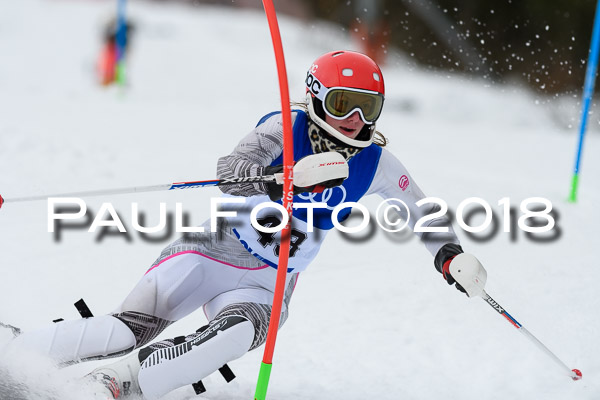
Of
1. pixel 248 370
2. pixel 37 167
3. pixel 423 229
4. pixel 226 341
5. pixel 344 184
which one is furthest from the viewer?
pixel 37 167

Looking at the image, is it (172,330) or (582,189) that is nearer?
(172,330)

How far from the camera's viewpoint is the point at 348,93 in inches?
114

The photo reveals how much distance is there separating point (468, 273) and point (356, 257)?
2403mm

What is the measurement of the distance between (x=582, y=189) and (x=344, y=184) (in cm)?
484

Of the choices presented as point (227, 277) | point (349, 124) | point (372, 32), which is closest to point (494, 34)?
point (372, 32)

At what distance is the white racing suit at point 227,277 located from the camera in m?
2.70

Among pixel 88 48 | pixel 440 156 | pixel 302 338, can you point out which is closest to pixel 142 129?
pixel 440 156

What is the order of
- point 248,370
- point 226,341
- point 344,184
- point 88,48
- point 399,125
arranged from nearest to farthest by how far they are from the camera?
point 226,341 < point 344,184 < point 248,370 < point 399,125 < point 88,48

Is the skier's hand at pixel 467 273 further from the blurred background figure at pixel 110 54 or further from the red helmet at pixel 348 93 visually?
the blurred background figure at pixel 110 54

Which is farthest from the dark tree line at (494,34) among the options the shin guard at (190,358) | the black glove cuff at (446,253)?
the shin guard at (190,358)

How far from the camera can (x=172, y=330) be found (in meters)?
4.25

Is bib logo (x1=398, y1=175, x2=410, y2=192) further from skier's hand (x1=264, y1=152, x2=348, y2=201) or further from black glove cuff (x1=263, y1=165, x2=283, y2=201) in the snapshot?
black glove cuff (x1=263, y1=165, x2=283, y2=201)

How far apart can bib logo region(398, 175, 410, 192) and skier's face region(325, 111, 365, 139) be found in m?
0.36

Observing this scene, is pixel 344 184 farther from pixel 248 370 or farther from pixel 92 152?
pixel 92 152
